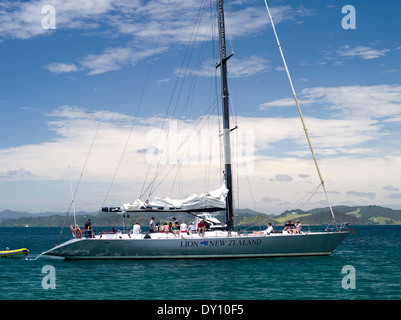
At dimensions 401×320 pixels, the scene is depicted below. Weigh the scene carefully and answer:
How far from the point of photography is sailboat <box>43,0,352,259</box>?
3112 cm

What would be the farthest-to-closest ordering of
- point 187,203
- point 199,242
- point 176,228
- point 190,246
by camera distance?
point 176,228, point 187,203, point 190,246, point 199,242

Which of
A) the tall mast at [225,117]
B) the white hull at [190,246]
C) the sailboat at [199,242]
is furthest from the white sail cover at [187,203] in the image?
the white hull at [190,246]

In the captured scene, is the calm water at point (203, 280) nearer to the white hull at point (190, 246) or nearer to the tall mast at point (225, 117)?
the white hull at point (190, 246)

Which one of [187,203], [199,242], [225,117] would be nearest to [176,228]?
[187,203]

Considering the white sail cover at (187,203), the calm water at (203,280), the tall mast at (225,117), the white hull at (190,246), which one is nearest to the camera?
the calm water at (203,280)

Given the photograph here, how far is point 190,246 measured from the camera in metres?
31.0

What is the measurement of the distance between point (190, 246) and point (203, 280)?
7187 millimetres

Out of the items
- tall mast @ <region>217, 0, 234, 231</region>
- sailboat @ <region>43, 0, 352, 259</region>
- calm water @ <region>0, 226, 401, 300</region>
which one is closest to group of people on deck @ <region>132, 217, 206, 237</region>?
sailboat @ <region>43, 0, 352, 259</region>

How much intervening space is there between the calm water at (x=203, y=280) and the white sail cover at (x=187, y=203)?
4.16 m

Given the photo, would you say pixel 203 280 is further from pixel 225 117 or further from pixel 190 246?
pixel 225 117

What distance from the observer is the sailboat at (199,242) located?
31.1 m
